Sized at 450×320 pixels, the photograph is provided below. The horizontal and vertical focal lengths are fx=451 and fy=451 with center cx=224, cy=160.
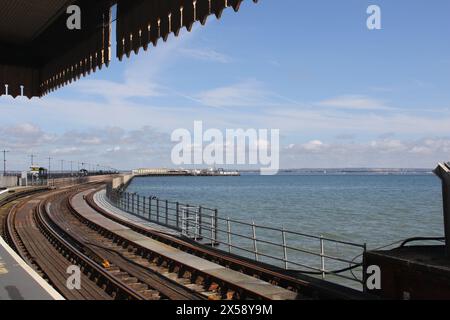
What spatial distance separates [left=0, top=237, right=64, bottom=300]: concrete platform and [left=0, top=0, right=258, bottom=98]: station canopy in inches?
211

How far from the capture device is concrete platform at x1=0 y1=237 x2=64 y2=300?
316 inches

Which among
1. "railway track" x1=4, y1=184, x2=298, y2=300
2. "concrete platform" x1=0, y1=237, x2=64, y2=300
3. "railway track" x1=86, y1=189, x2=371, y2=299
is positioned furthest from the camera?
"railway track" x1=4, y1=184, x2=298, y2=300

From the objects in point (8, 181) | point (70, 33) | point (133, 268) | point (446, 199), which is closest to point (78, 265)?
point (133, 268)

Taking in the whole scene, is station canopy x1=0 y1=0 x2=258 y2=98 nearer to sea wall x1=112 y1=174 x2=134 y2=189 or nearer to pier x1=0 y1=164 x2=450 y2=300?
pier x1=0 y1=164 x2=450 y2=300

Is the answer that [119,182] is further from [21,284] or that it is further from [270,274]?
[21,284]

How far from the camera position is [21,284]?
8.88 m

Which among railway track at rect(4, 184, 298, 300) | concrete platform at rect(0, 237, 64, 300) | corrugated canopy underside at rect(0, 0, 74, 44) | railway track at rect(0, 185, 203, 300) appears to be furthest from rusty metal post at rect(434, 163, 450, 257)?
corrugated canopy underside at rect(0, 0, 74, 44)

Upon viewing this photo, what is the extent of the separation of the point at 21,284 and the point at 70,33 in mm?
6755

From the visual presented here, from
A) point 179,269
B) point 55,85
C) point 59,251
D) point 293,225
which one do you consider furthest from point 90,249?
point 293,225

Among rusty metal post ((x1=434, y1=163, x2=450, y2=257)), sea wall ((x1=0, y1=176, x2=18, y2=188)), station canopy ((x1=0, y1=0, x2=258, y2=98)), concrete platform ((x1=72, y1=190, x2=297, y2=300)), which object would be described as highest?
station canopy ((x1=0, y1=0, x2=258, y2=98))

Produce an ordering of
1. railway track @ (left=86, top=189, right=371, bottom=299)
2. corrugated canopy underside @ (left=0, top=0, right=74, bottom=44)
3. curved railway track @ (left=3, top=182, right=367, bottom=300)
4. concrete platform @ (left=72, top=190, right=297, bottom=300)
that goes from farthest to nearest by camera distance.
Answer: curved railway track @ (left=3, top=182, right=367, bottom=300) → concrete platform @ (left=72, top=190, right=297, bottom=300) → railway track @ (left=86, top=189, right=371, bottom=299) → corrugated canopy underside @ (left=0, top=0, right=74, bottom=44)

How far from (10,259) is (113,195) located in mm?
34318
